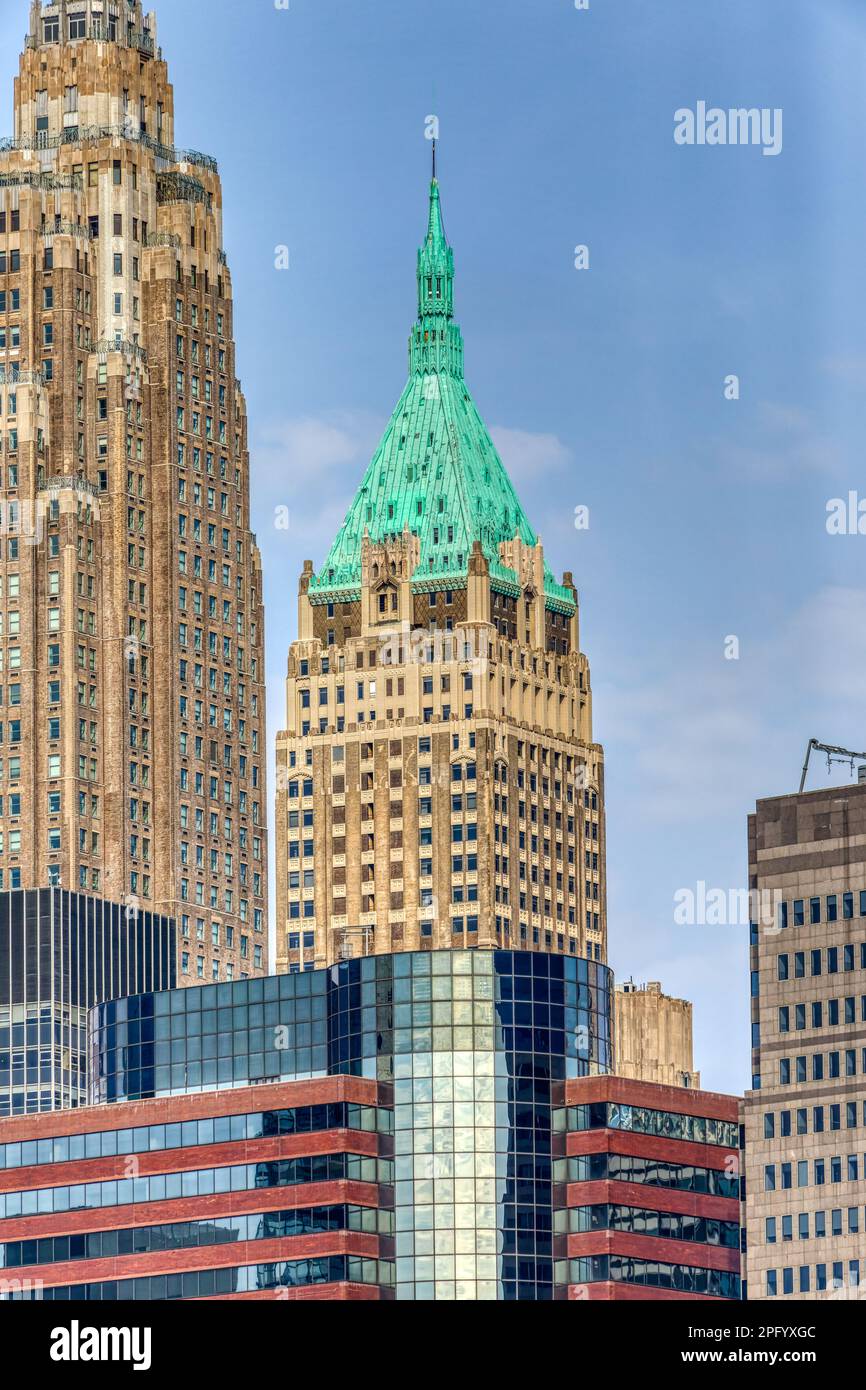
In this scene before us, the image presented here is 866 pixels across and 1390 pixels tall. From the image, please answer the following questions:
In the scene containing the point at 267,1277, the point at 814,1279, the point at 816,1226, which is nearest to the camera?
the point at 814,1279

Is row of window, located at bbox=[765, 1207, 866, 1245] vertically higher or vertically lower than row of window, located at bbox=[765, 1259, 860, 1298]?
higher
